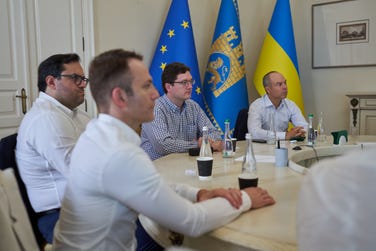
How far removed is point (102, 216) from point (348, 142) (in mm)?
2102

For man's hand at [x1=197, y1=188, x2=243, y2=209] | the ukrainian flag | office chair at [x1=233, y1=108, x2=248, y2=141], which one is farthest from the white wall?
man's hand at [x1=197, y1=188, x2=243, y2=209]

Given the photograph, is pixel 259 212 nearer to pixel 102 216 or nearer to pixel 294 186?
pixel 294 186

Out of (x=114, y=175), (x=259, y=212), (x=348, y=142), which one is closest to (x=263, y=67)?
(x=348, y=142)

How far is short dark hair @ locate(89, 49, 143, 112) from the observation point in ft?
3.74

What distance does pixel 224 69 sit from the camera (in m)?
4.04

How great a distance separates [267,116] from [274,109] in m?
0.13

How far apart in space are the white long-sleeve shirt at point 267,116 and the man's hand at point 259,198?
163 cm

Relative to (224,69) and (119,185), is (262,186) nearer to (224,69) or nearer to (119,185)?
(119,185)

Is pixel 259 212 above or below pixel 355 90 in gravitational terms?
below

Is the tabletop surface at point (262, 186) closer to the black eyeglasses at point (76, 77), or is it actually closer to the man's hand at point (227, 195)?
the man's hand at point (227, 195)

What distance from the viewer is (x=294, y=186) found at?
1537mm

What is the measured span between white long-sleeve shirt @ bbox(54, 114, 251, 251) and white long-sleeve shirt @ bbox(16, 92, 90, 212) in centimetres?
57

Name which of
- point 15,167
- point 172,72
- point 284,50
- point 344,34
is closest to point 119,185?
point 15,167

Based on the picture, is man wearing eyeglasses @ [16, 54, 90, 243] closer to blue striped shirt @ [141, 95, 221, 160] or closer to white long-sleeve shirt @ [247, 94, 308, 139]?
blue striped shirt @ [141, 95, 221, 160]
